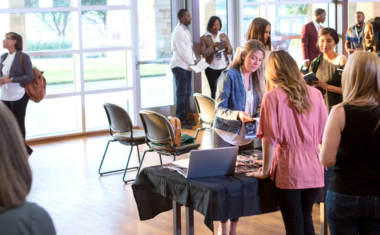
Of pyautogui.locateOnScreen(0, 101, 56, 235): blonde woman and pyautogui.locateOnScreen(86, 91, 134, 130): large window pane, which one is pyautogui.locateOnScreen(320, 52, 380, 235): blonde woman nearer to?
pyautogui.locateOnScreen(0, 101, 56, 235): blonde woman

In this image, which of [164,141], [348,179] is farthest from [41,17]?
[348,179]

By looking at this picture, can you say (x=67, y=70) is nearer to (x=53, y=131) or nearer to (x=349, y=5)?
(x=53, y=131)

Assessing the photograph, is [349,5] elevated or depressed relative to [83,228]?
elevated

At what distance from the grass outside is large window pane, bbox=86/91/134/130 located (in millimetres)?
302

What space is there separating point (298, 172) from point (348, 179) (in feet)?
1.33

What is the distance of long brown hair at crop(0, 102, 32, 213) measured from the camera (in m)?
1.20

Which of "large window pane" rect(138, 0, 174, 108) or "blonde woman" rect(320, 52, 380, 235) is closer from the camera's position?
"blonde woman" rect(320, 52, 380, 235)

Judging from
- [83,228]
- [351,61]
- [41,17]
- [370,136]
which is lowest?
[83,228]

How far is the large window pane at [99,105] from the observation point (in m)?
7.98

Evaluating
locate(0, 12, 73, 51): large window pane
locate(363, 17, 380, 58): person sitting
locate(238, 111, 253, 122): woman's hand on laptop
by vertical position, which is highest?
locate(0, 12, 73, 51): large window pane

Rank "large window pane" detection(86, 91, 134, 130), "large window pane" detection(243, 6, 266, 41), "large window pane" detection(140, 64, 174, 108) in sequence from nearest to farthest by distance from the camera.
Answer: "large window pane" detection(86, 91, 134, 130) < "large window pane" detection(140, 64, 174, 108) < "large window pane" detection(243, 6, 266, 41)

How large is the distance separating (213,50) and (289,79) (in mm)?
5388

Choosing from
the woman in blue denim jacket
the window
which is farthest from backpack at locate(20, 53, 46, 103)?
the woman in blue denim jacket

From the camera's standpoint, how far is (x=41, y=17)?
7348 mm
